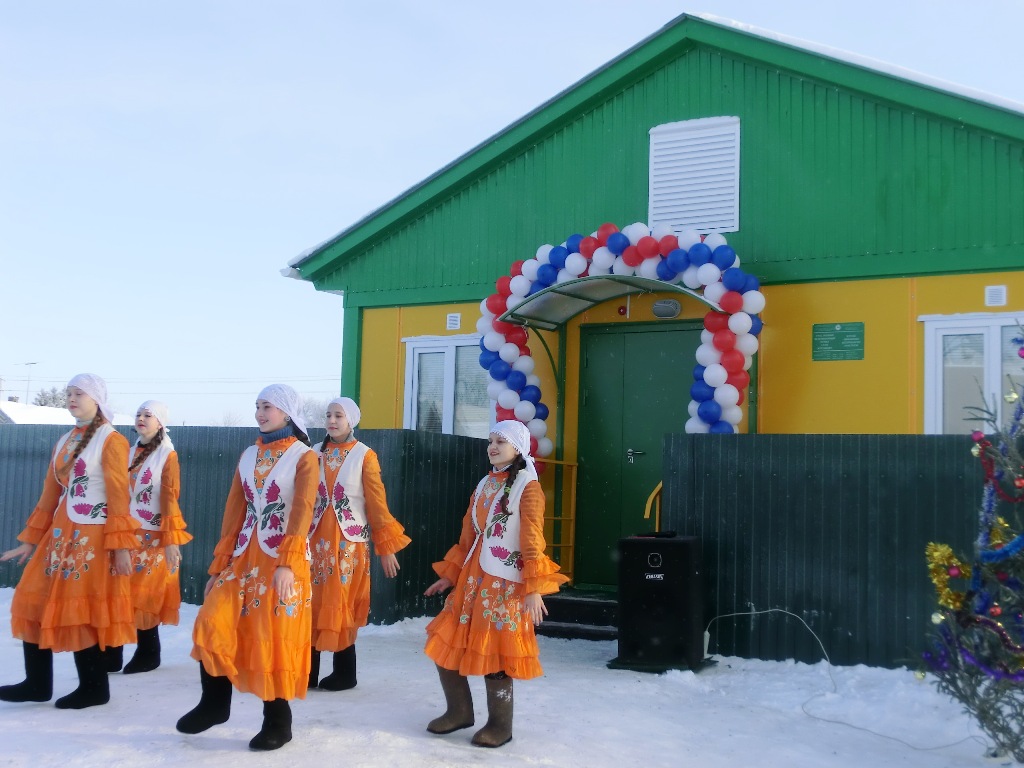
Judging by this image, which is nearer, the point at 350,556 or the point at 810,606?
the point at 350,556

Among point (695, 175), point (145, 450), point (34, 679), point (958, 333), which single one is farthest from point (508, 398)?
point (34, 679)

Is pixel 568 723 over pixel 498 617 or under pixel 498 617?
under

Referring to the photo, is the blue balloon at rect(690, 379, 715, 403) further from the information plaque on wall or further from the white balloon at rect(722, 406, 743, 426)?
the information plaque on wall

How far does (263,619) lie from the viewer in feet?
16.5

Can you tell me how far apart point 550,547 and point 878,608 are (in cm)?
360

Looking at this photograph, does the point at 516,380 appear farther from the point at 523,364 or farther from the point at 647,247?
the point at 647,247

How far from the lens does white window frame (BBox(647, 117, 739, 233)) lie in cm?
990

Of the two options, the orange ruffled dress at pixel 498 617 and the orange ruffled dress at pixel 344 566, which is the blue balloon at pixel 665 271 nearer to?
the orange ruffled dress at pixel 344 566

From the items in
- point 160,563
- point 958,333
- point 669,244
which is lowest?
point 160,563

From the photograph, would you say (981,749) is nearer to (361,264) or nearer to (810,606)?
(810,606)

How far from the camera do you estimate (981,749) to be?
563 centimetres

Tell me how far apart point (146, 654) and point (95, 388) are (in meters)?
2.11

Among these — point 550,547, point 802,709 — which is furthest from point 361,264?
point 802,709

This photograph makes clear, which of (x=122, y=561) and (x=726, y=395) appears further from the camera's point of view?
(x=726, y=395)
